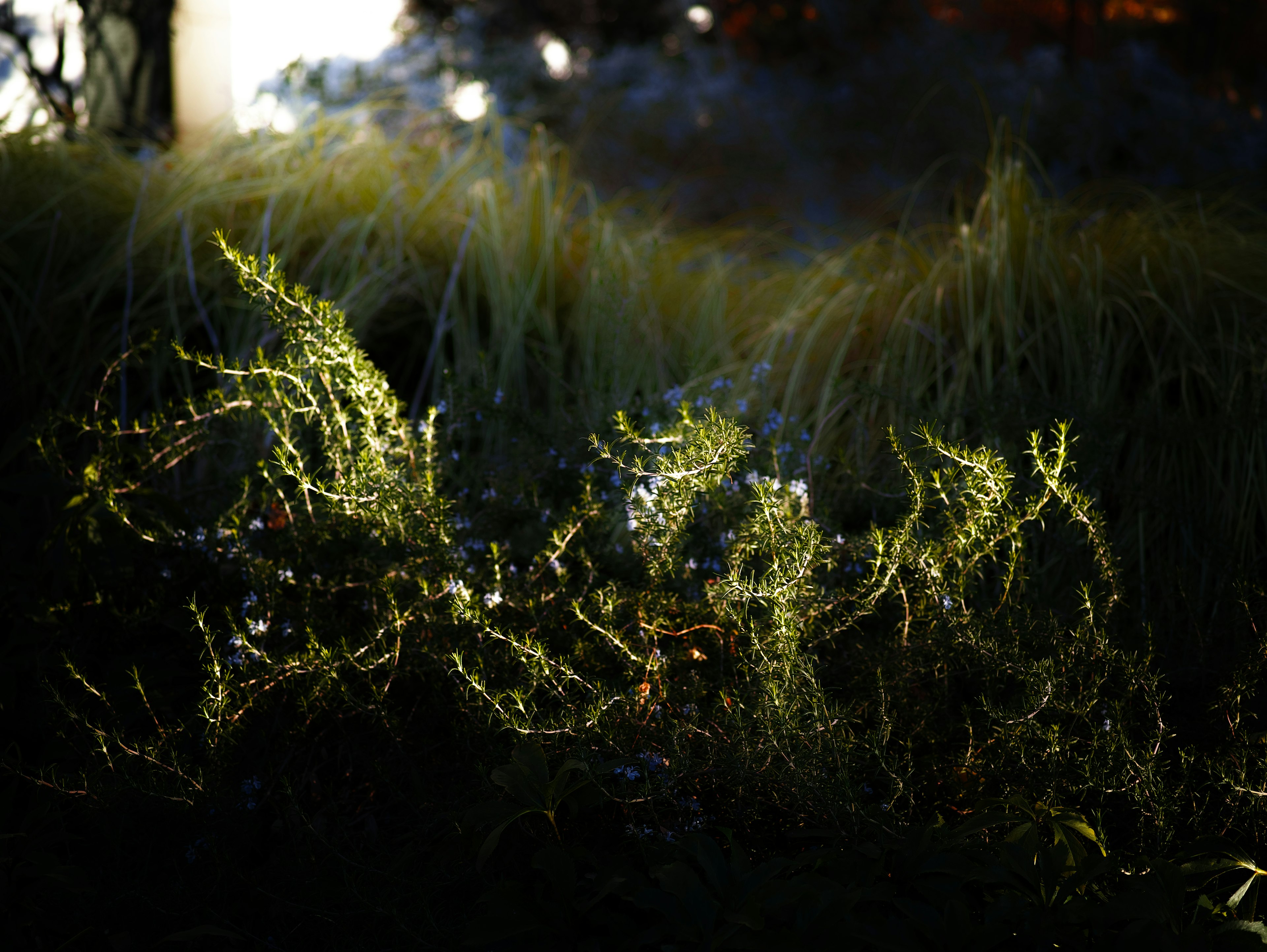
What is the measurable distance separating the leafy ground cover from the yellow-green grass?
0.03 meters

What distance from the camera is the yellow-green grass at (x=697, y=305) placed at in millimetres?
1754

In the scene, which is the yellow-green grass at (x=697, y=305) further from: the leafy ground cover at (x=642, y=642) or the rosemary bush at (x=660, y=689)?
the rosemary bush at (x=660, y=689)

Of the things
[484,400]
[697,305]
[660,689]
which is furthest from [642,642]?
[697,305]

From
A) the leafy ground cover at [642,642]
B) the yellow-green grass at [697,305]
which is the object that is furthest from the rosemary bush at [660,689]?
the yellow-green grass at [697,305]

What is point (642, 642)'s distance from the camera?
1258mm

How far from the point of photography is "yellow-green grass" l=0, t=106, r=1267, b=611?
1.75 m

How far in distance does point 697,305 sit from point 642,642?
177cm

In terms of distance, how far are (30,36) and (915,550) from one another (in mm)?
4187

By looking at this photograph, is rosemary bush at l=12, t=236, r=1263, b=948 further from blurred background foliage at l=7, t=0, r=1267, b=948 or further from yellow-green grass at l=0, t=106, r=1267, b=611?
yellow-green grass at l=0, t=106, r=1267, b=611

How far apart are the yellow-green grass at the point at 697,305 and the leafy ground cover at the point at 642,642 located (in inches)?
1.2

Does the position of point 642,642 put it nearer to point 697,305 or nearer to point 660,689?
point 660,689

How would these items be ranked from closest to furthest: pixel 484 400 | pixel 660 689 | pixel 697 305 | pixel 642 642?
pixel 660 689
pixel 642 642
pixel 484 400
pixel 697 305

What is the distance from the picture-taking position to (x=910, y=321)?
2.20 m

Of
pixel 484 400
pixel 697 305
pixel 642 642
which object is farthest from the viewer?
pixel 697 305
